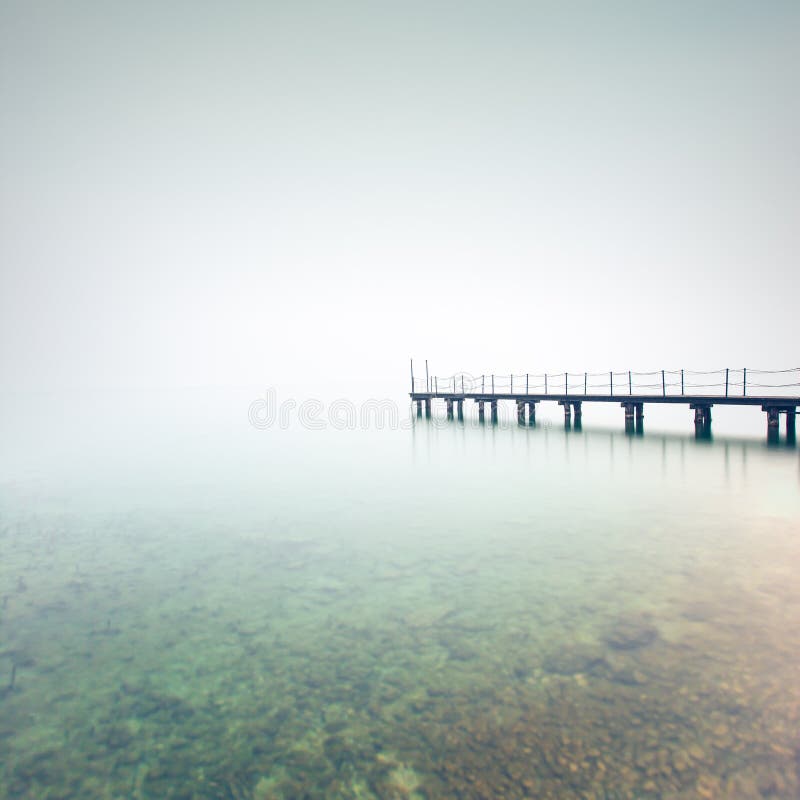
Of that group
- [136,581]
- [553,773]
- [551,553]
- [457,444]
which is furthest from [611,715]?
[457,444]

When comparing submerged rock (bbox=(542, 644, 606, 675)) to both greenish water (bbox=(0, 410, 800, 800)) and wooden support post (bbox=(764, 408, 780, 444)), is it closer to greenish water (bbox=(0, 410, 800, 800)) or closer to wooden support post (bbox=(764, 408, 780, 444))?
greenish water (bbox=(0, 410, 800, 800))

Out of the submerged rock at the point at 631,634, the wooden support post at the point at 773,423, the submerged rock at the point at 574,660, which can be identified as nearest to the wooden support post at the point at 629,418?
the wooden support post at the point at 773,423

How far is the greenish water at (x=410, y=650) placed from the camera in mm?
4633

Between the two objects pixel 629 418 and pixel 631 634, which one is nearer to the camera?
pixel 631 634

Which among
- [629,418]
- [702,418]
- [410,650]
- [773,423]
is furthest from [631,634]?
[629,418]

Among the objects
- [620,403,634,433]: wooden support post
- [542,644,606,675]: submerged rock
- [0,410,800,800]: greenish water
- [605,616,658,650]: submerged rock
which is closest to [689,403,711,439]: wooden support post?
[620,403,634,433]: wooden support post

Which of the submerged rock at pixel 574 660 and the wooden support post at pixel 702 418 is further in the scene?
the wooden support post at pixel 702 418

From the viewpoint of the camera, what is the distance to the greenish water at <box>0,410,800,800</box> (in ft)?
15.2

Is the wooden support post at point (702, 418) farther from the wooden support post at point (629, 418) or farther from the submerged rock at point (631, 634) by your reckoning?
the submerged rock at point (631, 634)

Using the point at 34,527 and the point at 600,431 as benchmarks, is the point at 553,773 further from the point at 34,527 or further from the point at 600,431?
the point at 600,431

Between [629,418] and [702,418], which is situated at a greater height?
[702,418]

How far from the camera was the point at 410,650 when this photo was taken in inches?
265

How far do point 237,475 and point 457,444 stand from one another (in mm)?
11826

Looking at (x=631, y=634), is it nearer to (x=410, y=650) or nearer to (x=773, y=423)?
(x=410, y=650)
